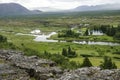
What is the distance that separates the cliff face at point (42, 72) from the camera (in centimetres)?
3747

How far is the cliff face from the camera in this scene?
3747 centimetres

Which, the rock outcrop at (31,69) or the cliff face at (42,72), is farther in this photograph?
the rock outcrop at (31,69)

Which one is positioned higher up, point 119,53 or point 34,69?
point 34,69

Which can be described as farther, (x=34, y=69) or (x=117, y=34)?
(x=117, y=34)

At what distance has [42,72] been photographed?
4634 cm

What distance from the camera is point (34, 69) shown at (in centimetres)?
4862

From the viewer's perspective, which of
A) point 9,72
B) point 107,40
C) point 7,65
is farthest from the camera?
point 107,40

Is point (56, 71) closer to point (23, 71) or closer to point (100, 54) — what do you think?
point (23, 71)

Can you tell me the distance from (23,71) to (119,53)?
89436mm

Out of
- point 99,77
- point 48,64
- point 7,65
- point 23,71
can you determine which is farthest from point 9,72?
point 99,77

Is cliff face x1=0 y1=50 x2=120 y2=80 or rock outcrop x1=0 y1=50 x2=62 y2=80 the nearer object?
cliff face x1=0 y1=50 x2=120 y2=80

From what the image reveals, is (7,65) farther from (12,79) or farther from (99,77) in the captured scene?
(99,77)

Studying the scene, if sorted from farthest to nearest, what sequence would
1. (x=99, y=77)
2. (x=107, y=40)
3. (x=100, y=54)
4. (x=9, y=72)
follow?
(x=107, y=40)
(x=100, y=54)
(x=9, y=72)
(x=99, y=77)

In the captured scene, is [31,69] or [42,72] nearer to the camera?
[42,72]
